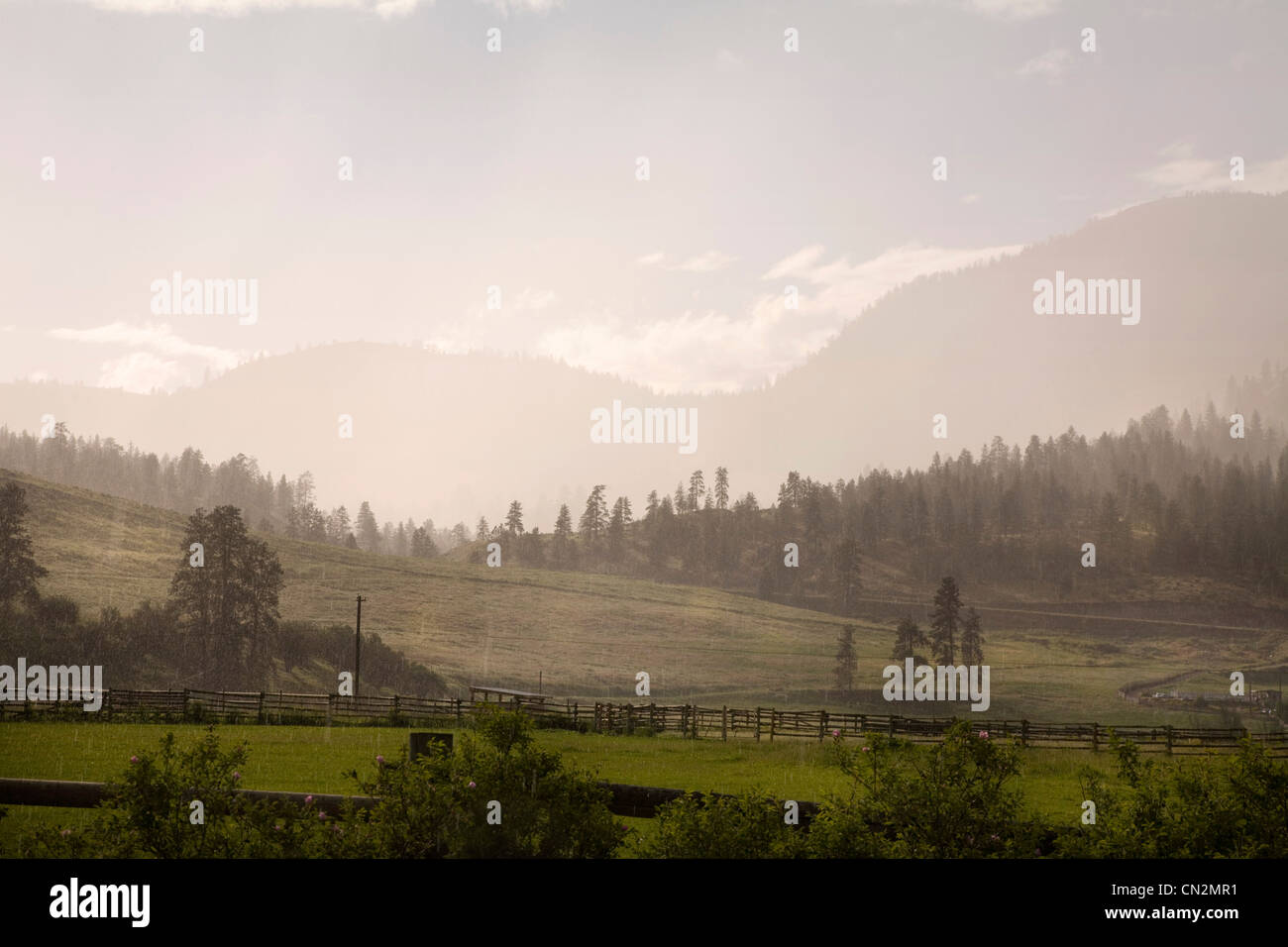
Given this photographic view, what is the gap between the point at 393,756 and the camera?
19156 millimetres

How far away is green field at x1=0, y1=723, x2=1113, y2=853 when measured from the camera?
61.9ft

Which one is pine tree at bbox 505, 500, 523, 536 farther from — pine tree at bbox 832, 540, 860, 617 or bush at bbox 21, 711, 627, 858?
bush at bbox 21, 711, 627, 858

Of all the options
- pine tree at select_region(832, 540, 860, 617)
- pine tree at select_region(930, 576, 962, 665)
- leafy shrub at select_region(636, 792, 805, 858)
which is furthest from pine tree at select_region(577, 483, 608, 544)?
leafy shrub at select_region(636, 792, 805, 858)

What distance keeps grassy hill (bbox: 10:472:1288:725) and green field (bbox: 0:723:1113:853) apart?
1757 inches

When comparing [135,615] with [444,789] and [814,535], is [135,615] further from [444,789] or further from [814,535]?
[814,535]

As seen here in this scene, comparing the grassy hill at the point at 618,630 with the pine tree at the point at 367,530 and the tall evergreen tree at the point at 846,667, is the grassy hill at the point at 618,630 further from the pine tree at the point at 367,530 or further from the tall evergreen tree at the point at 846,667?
the pine tree at the point at 367,530

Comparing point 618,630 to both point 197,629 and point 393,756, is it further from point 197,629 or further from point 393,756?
point 393,756

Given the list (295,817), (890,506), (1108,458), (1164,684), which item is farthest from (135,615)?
(1108,458)

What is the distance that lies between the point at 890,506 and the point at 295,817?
15317 cm

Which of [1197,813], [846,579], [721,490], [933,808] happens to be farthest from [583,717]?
[721,490]

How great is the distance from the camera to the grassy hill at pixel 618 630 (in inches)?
3189

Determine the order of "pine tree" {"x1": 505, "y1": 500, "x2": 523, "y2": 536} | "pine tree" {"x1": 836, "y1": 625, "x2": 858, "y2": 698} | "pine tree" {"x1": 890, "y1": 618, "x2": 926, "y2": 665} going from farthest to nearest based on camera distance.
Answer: "pine tree" {"x1": 505, "y1": 500, "x2": 523, "y2": 536}
"pine tree" {"x1": 890, "y1": 618, "x2": 926, "y2": 665}
"pine tree" {"x1": 836, "y1": 625, "x2": 858, "y2": 698}

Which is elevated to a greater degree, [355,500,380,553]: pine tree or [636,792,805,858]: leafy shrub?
[355,500,380,553]: pine tree

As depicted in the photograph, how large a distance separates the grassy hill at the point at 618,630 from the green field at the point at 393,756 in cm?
4464
